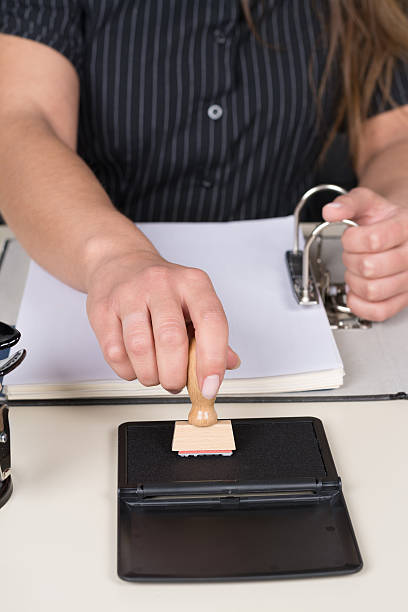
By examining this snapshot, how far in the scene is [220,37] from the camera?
4.12 feet

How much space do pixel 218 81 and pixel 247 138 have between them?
115mm

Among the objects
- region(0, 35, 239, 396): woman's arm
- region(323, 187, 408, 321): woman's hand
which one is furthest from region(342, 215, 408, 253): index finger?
region(0, 35, 239, 396): woman's arm

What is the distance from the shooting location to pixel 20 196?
99 cm

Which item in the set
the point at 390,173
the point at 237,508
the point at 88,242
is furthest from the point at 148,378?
the point at 390,173

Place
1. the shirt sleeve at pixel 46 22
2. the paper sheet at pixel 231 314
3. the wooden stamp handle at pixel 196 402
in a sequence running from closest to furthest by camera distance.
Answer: the wooden stamp handle at pixel 196 402 → the paper sheet at pixel 231 314 → the shirt sleeve at pixel 46 22

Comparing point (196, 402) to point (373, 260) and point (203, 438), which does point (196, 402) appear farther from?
point (373, 260)

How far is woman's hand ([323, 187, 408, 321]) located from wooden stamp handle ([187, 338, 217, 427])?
0.30 m

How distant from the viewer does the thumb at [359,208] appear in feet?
2.91

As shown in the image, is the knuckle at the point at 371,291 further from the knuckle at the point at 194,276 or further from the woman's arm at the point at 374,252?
the knuckle at the point at 194,276

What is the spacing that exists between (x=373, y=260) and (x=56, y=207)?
385mm

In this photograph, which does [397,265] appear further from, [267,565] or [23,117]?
[23,117]

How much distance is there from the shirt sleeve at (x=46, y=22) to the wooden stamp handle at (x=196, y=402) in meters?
0.70

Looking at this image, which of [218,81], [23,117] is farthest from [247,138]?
[23,117]

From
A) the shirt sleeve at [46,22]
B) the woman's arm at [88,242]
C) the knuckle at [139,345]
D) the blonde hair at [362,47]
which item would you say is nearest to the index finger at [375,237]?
the woman's arm at [88,242]
